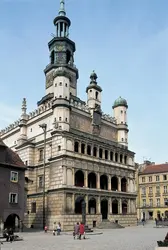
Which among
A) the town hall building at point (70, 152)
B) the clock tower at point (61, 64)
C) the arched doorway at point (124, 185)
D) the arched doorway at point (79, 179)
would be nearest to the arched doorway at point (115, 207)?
the town hall building at point (70, 152)

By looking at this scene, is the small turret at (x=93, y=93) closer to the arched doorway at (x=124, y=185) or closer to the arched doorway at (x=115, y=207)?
the arched doorway at (x=124, y=185)

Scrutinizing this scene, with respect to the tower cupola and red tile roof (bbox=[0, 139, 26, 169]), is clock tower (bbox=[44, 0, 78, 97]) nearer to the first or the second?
the tower cupola

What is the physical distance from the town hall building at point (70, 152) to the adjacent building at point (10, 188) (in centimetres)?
858

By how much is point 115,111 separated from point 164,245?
52.6m

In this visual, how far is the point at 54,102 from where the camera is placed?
184 ft

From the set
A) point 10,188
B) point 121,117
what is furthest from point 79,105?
point 10,188

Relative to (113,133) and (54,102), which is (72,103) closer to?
(54,102)

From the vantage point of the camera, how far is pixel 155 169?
300ft

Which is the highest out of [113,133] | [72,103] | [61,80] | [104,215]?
[61,80]

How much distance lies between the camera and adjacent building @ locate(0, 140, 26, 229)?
131 feet

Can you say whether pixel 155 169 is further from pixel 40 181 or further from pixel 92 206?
pixel 40 181

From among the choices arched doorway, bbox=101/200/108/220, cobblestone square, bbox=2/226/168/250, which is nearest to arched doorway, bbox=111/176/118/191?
arched doorway, bbox=101/200/108/220

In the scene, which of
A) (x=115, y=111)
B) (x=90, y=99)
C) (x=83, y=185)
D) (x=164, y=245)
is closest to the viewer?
(x=164, y=245)

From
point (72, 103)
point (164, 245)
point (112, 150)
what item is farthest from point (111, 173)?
point (164, 245)
